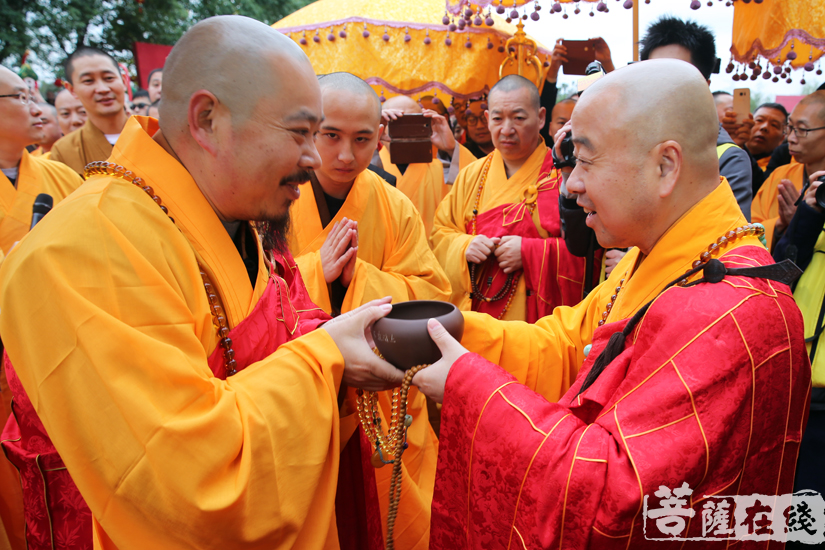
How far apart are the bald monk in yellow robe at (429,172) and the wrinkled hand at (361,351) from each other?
4006 mm

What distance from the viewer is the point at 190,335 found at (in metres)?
1.44

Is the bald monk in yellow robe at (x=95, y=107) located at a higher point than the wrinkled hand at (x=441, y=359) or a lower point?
higher

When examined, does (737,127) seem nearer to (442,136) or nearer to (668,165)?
(442,136)

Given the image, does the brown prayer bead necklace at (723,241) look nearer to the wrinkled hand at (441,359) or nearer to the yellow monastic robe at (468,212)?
the wrinkled hand at (441,359)

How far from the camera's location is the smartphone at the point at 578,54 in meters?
4.62

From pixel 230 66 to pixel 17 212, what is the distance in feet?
9.77

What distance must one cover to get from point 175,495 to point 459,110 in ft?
20.4

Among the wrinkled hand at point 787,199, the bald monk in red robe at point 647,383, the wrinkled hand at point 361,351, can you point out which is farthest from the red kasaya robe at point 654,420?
the wrinkled hand at point 787,199

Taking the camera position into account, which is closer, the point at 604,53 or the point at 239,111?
the point at 239,111

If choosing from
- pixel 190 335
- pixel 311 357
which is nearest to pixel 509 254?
pixel 311 357

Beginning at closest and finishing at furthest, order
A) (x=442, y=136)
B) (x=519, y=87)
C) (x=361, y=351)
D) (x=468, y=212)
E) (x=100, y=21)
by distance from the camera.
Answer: (x=361, y=351) < (x=519, y=87) < (x=468, y=212) < (x=442, y=136) < (x=100, y=21)

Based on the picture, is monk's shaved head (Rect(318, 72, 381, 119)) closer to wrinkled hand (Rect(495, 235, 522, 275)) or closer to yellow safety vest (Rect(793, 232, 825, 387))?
wrinkled hand (Rect(495, 235, 522, 275))

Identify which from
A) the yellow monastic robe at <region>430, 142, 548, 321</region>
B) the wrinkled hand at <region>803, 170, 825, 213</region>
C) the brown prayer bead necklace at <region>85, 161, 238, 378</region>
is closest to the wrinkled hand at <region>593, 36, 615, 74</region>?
the yellow monastic robe at <region>430, 142, 548, 321</region>

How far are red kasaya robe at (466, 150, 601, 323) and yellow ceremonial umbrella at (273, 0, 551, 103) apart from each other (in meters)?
1.90
